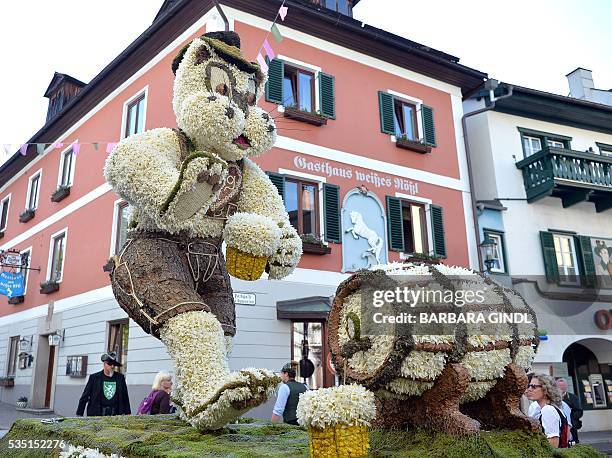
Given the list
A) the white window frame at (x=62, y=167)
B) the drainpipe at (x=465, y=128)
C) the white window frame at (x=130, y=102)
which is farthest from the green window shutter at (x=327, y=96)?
the white window frame at (x=62, y=167)

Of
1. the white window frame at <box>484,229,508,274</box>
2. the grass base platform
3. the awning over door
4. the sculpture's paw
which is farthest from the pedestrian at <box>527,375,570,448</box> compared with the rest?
the white window frame at <box>484,229,508,274</box>

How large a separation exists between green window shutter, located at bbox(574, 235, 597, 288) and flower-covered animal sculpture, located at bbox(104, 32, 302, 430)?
1131cm

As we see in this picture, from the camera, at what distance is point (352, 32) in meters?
10.1

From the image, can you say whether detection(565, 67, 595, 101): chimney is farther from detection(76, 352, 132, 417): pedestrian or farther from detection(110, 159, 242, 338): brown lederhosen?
detection(110, 159, 242, 338): brown lederhosen

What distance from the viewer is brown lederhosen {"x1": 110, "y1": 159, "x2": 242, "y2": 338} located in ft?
6.79

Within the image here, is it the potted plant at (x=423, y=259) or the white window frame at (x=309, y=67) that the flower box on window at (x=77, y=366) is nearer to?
the white window frame at (x=309, y=67)

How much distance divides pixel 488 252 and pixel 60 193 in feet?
31.0

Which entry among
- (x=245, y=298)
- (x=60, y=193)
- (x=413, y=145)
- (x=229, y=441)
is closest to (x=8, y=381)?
(x=60, y=193)

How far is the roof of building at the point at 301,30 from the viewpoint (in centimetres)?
908

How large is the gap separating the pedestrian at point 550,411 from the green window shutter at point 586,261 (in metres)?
8.68

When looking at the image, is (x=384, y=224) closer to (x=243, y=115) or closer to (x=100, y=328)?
(x=100, y=328)

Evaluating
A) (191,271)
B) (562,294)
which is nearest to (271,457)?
(191,271)

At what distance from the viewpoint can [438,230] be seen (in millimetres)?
10406

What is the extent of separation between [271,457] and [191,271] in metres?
1.08
